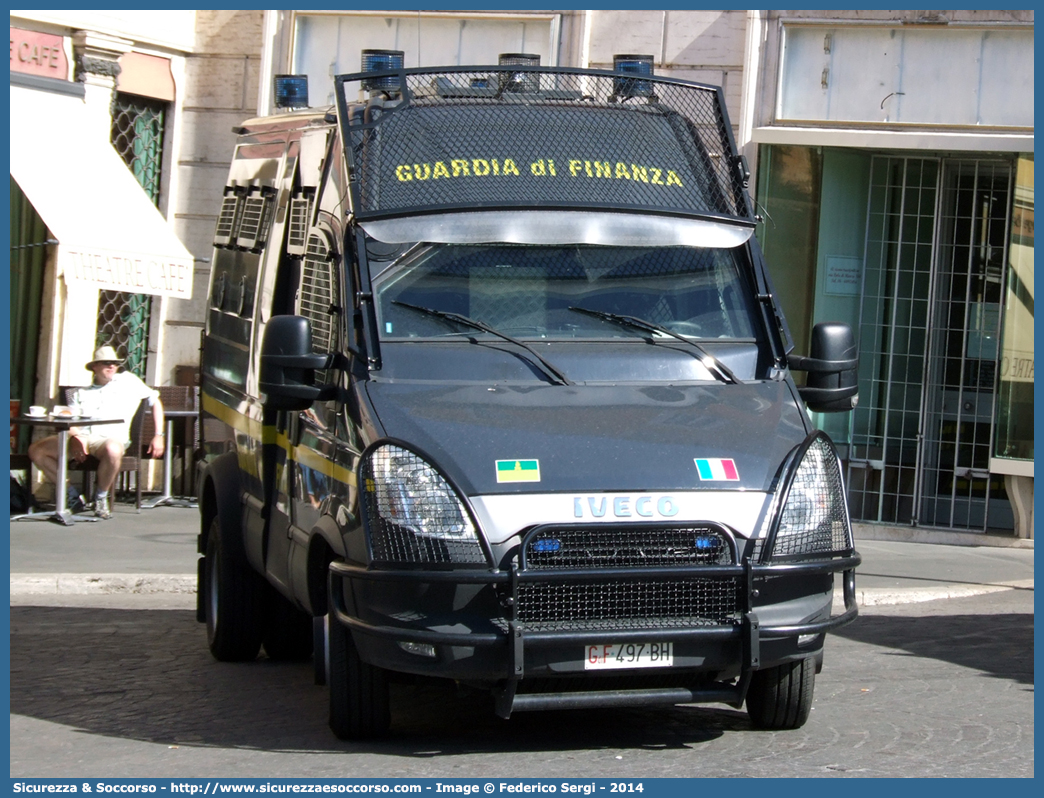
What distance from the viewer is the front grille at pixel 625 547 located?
5723 mm

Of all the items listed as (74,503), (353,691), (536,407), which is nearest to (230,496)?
(353,691)

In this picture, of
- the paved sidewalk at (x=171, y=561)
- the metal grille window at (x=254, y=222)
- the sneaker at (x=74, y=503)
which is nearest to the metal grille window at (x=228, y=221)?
the metal grille window at (x=254, y=222)

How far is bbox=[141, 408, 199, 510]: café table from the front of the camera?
1520 centimetres

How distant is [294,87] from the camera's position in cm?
888

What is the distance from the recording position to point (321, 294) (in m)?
7.10

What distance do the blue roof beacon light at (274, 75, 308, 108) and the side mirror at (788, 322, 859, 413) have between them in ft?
10.9

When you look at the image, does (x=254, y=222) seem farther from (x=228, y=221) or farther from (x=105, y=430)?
(x=105, y=430)

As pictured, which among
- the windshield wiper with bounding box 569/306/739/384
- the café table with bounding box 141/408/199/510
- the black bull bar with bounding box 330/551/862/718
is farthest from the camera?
the café table with bounding box 141/408/199/510

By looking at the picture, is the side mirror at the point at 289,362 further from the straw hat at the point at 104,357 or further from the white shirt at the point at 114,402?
the straw hat at the point at 104,357

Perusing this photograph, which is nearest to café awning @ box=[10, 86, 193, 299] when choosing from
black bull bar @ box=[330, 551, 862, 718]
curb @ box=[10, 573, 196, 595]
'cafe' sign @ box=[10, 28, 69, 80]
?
'cafe' sign @ box=[10, 28, 69, 80]

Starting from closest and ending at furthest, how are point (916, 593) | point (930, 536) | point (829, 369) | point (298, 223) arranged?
1. point (829, 369)
2. point (298, 223)
3. point (916, 593)
4. point (930, 536)

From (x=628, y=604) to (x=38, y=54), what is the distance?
10.9 meters

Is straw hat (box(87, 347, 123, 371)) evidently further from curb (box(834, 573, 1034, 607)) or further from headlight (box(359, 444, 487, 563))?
headlight (box(359, 444, 487, 563))

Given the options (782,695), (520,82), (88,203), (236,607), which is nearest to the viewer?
(782,695)
